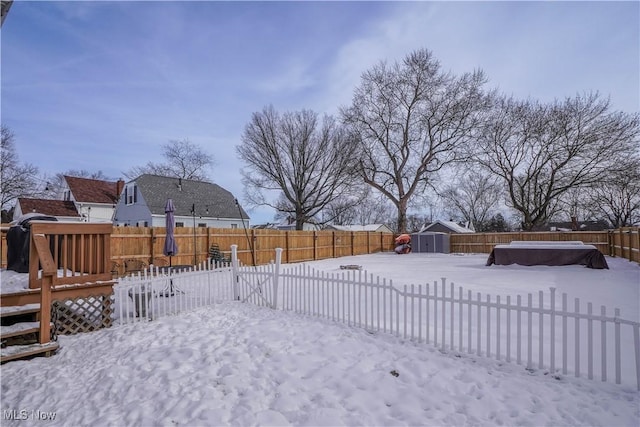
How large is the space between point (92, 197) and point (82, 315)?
24712mm

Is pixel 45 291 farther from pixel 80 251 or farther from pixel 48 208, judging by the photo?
pixel 48 208

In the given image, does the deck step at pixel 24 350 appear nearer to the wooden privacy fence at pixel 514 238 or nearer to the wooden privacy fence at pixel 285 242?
the wooden privacy fence at pixel 285 242

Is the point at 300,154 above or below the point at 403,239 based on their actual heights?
above

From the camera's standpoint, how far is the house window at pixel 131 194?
892 inches

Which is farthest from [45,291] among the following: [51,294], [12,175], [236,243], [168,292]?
[12,175]

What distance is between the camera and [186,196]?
24531 millimetres

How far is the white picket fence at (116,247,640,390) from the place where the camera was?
353 cm

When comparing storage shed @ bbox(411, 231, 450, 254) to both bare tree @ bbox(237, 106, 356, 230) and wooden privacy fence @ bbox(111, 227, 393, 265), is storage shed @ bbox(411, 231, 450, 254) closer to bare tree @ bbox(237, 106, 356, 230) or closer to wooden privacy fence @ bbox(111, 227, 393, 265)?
wooden privacy fence @ bbox(111, 227, 393, 265)

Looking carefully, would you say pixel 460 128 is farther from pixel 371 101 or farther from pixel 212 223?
pixel 212 223

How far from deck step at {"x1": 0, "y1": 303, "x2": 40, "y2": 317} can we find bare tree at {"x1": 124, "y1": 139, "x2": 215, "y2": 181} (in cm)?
3298

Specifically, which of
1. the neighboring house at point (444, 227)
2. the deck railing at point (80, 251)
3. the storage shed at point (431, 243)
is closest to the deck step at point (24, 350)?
the deck railing at point (80, 251)

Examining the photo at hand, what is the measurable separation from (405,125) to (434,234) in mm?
9263

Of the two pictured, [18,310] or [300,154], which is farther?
[300,154]

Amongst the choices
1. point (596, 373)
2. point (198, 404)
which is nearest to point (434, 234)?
point (596, 373)
